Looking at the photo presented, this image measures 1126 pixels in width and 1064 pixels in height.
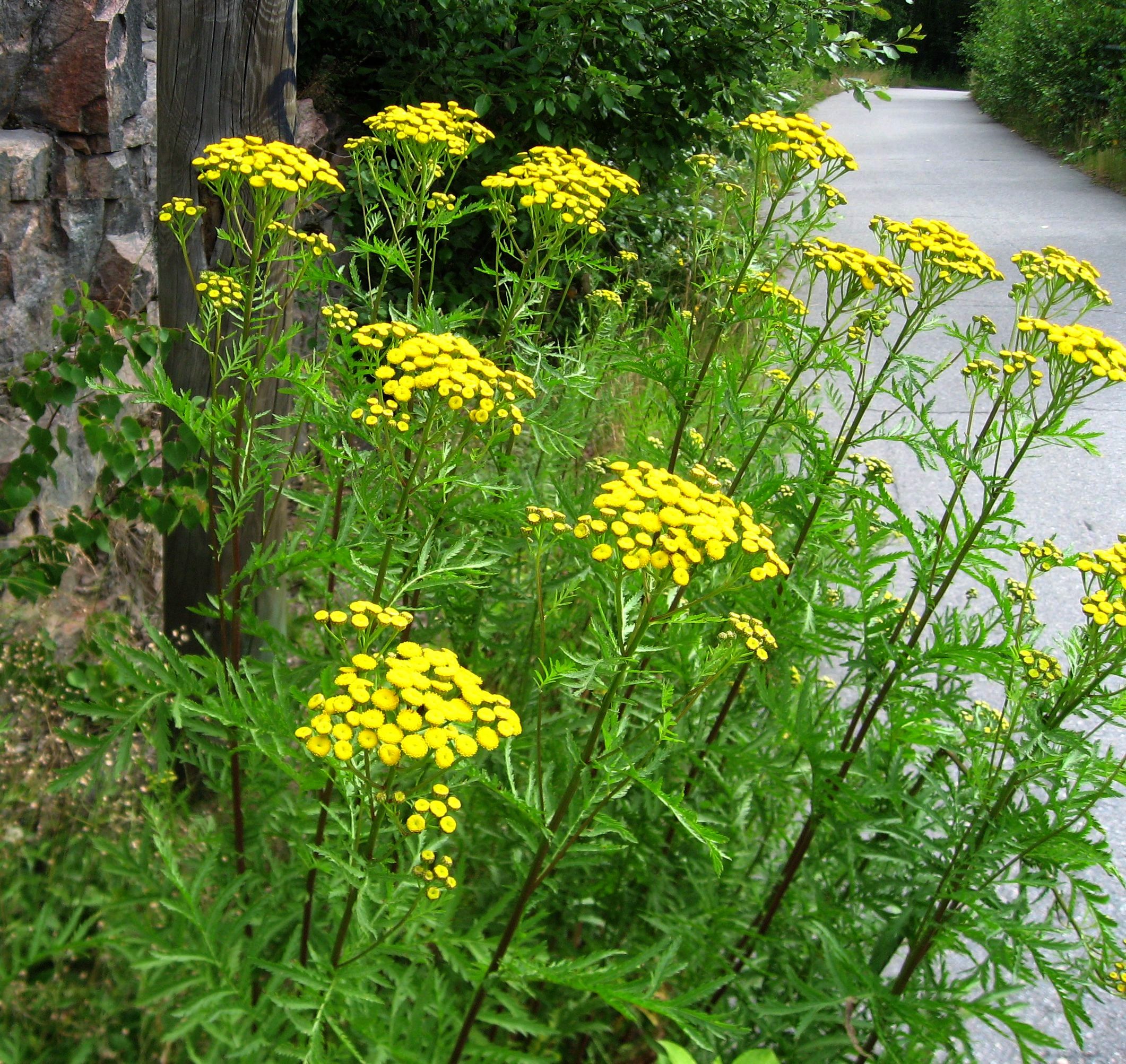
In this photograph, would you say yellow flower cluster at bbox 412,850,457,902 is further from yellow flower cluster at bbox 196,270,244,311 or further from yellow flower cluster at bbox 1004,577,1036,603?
yellow flower cluster at bbox 1004,577,1036,603

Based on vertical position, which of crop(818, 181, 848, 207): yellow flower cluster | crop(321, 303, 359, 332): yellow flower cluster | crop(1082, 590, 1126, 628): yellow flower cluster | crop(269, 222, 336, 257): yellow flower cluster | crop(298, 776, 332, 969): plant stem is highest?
crop(818, 181, 848, 207): yellow flower cluster

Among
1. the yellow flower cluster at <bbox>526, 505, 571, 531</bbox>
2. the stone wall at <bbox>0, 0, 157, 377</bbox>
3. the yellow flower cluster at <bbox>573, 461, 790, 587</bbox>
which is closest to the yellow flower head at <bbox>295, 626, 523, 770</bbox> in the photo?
the yellow flower cluster at <bbox>573, 461, 790, 587</bbox>

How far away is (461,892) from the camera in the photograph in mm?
2158

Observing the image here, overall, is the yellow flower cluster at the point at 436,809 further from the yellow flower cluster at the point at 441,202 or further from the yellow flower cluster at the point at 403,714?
the yellow flower cluster at the point at 441,202

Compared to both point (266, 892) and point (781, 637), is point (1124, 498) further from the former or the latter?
point (266, 892)

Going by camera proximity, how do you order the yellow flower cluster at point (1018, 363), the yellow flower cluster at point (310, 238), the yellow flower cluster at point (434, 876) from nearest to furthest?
the yellow flower cluster at point (434, 876), the yellow flower cluster at point (310, 238), the yellow flower cluster at point (1018, 363)

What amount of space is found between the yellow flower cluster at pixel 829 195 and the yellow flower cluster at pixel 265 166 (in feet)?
4.22

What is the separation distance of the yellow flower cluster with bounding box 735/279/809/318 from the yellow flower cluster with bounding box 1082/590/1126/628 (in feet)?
3.68

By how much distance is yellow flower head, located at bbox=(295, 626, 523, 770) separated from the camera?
4.64ft

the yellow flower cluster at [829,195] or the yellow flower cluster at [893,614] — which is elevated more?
the yellow flower cluster at [829,195]

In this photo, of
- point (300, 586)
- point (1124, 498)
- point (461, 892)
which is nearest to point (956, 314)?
point (1124, 498)

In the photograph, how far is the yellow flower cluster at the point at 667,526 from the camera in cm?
161

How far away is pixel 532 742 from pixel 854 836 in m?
0.86

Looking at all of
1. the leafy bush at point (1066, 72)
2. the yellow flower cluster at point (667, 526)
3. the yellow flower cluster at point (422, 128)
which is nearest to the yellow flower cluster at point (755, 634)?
the yellow flower cluster at point (667, 526)
